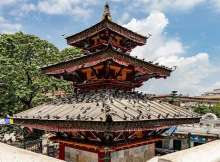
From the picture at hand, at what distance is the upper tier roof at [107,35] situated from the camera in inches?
564

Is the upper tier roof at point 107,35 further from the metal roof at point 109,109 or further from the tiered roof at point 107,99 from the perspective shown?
the metal roof at point 109,109

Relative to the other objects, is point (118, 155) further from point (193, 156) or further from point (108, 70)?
point (193, 156)

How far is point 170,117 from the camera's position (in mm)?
12242

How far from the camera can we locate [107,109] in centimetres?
1013

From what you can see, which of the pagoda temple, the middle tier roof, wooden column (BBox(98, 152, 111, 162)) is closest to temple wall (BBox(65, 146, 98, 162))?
the pagoda temple

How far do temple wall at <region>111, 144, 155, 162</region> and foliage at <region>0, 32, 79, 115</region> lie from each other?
1698cm

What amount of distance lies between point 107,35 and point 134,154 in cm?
680

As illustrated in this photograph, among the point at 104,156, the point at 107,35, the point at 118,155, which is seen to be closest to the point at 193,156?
the point at 104,156

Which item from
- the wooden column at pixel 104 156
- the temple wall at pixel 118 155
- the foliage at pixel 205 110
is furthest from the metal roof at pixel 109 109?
the foliage at pixel 205 110

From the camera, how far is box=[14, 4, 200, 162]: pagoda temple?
10477 millimetres

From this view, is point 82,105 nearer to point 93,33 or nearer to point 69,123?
point 69,123

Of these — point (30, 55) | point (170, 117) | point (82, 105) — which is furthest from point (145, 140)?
point (30, 55)

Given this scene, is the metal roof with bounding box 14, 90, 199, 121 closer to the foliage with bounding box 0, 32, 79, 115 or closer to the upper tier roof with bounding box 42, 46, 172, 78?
the upper tier roof with bounding box 42, 46, 172, 78

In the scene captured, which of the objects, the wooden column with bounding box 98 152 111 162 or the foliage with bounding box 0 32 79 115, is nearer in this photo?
the wooden column with bounding box 98 152 111 162
